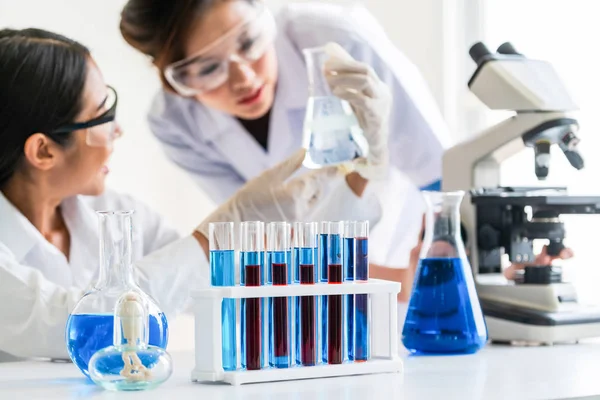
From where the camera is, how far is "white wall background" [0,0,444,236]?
1.85 metres

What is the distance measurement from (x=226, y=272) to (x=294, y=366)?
159 mm

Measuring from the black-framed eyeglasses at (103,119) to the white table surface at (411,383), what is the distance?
562 mm

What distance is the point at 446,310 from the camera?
144cm

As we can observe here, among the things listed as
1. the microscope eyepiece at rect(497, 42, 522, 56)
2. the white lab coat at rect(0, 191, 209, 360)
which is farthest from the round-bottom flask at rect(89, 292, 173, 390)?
the microscope eyepiece at rect(497, 42, 522, 56)

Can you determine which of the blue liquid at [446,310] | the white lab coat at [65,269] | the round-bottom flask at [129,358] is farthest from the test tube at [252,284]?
the white lab coat at [65,269]

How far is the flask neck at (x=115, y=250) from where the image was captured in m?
1.20

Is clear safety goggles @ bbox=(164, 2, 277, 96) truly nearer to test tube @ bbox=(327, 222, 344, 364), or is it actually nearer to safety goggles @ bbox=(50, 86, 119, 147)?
safety goggles @ bbox=(50, 86, 119, 147)

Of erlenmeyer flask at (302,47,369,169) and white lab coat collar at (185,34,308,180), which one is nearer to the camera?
erlenmeyer flask at (302,47,369,169)

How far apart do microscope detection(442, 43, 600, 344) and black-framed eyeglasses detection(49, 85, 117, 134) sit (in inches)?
29.3

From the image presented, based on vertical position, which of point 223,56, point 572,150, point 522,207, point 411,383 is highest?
point 223,56

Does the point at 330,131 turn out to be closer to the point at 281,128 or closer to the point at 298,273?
the point at 281,128

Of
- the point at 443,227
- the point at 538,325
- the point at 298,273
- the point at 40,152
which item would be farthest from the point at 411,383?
the point at 40,152

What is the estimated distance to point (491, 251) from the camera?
172 cm

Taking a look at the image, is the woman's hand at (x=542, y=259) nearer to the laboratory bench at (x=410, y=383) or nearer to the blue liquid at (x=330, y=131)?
the laboratory bench at (x=410, y=383)
